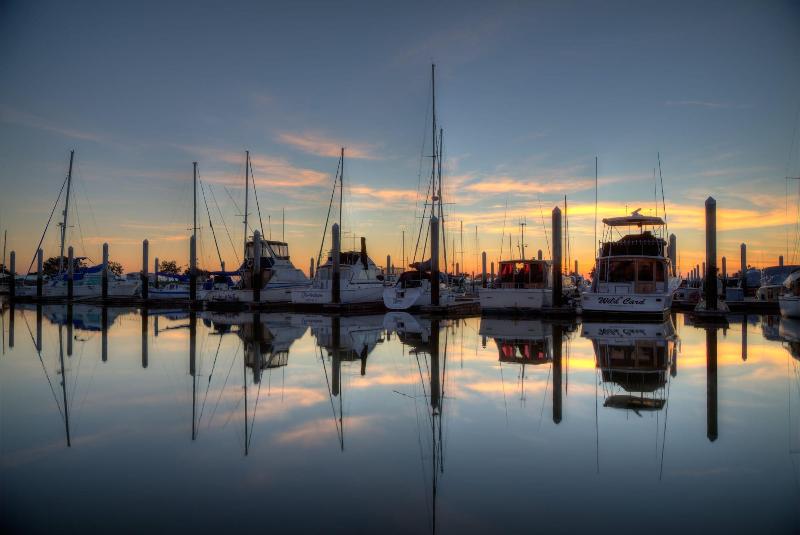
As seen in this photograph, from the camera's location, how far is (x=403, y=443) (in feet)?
21.2

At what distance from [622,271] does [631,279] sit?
0.59 metres

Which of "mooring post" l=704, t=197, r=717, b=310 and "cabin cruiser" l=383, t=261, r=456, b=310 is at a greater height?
"mooring post" l=704, t=197, r=717, b=310

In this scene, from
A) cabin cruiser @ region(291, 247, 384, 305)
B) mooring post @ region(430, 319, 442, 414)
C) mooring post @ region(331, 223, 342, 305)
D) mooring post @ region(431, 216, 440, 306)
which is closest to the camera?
mooring post @ region(430, 319, 442, 414)

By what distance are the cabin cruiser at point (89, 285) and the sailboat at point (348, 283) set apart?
25.7 metres

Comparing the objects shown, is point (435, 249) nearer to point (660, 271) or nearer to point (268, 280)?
point (660, 271)

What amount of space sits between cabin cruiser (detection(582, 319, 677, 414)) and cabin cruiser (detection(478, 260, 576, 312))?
674 cm

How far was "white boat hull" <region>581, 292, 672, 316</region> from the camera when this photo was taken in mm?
24359

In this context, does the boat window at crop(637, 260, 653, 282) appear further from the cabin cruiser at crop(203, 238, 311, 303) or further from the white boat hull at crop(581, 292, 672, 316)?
the cabin cruiser at crop(203, 238, 311, 303)

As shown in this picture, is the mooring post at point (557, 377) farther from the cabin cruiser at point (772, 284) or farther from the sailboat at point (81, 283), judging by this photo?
the sailboat at point (81, 283)

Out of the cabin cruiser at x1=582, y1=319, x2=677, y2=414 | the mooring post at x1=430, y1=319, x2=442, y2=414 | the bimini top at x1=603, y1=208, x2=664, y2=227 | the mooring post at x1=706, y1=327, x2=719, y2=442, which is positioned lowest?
the mooring post at x1=430, y1=319, x2=442, y2=414

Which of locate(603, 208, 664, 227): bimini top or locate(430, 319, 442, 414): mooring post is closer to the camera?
locate(430, 319, 442, 414): mooring post

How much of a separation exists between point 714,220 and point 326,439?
76.5 ft

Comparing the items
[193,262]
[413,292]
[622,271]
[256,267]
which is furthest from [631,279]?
[193,262]

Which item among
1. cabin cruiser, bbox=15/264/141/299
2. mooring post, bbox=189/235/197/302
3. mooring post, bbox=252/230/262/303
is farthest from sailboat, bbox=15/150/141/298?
mooring post, bbox=252/230/262/303
